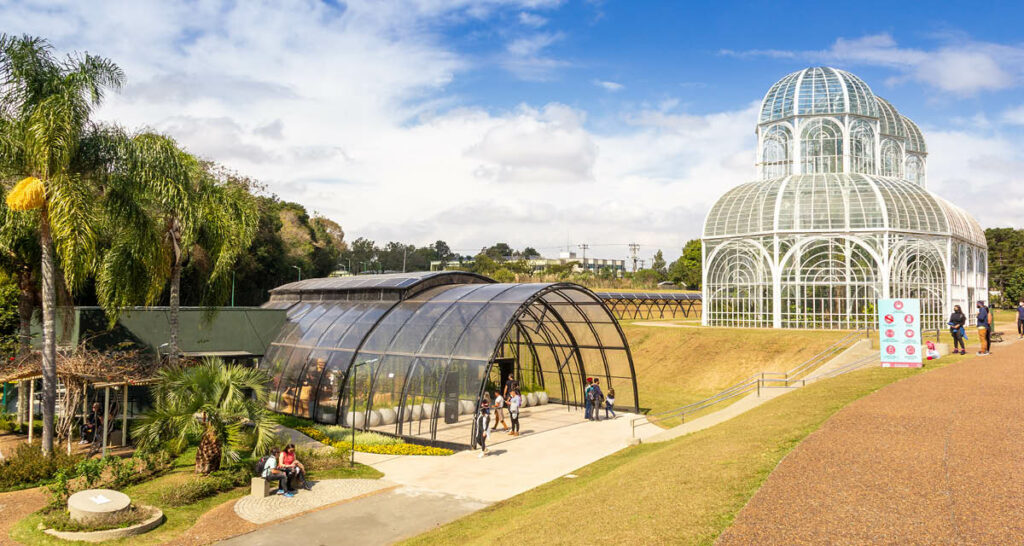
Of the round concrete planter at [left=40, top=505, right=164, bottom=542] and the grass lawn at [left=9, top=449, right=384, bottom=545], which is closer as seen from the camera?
the round concrete planter at [left=40, top=505, right=164, bottom=542]

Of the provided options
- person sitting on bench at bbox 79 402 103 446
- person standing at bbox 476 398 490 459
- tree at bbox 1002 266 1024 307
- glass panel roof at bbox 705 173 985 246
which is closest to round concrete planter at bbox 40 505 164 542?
person sitting on bench at bbox 79 402 103 446

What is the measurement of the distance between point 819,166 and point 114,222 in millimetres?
44313

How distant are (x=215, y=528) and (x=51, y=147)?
10.9 meters

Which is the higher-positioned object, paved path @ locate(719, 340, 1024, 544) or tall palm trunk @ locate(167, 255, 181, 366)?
tall palm trunk @ locate(167, 255, 181, 366)

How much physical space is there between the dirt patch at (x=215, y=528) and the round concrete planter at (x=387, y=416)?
8.52 m

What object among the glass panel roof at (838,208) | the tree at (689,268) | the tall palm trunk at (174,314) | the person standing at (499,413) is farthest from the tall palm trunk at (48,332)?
the tree at (689,268)

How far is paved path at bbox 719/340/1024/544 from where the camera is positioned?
344 inches

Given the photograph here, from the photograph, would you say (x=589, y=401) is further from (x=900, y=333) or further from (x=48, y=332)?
(x=48, y=332)

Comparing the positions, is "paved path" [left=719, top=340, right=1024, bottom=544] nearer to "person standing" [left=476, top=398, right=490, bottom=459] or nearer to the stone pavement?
"person standing" [left=476, top=398, right=490, bottom=459]

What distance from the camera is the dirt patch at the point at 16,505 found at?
13.4m

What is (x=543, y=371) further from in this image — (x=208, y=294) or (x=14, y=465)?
(x=14, y=465)

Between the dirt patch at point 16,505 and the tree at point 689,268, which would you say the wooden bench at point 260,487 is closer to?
the dirt patch at point 16,505

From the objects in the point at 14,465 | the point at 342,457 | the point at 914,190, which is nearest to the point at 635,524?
the point at 342,457

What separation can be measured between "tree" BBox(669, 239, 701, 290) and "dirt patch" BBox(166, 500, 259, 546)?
299 ft
